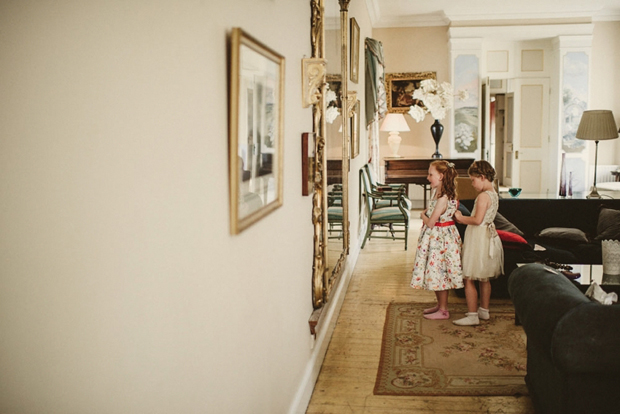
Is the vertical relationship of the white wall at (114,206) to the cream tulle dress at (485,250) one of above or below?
above

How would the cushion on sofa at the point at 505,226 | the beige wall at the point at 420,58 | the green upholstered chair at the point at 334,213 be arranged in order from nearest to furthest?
1. the green upholstered chair at the point at 334,213
2. the cushion on sofa at the point at 505,226
3. the beige wall at the point at 420,58

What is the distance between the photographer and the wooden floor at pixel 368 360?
3.21 meters

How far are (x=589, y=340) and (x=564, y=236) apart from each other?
3.64 meters

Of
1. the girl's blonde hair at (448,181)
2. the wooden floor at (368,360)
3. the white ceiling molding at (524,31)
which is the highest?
the white ceiling molding at (524,31)

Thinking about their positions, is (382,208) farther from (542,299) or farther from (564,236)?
(542,299)

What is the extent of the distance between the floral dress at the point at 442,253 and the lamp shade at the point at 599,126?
329cm

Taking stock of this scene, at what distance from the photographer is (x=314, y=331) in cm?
332

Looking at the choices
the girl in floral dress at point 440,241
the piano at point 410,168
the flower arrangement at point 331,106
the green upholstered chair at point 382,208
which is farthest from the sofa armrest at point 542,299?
the piano at point 410,168

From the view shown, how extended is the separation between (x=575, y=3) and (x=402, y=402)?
869cm

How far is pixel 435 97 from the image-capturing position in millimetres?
10195

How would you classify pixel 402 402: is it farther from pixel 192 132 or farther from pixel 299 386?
pixel 192 132

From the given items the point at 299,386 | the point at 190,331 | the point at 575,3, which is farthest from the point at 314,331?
the point at 575,3

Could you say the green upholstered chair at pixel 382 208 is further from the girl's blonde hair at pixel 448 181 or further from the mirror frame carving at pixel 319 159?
the mirror frame carving at pixel 319 159

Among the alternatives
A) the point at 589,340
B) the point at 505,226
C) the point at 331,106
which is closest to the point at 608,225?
the point at 505,226
